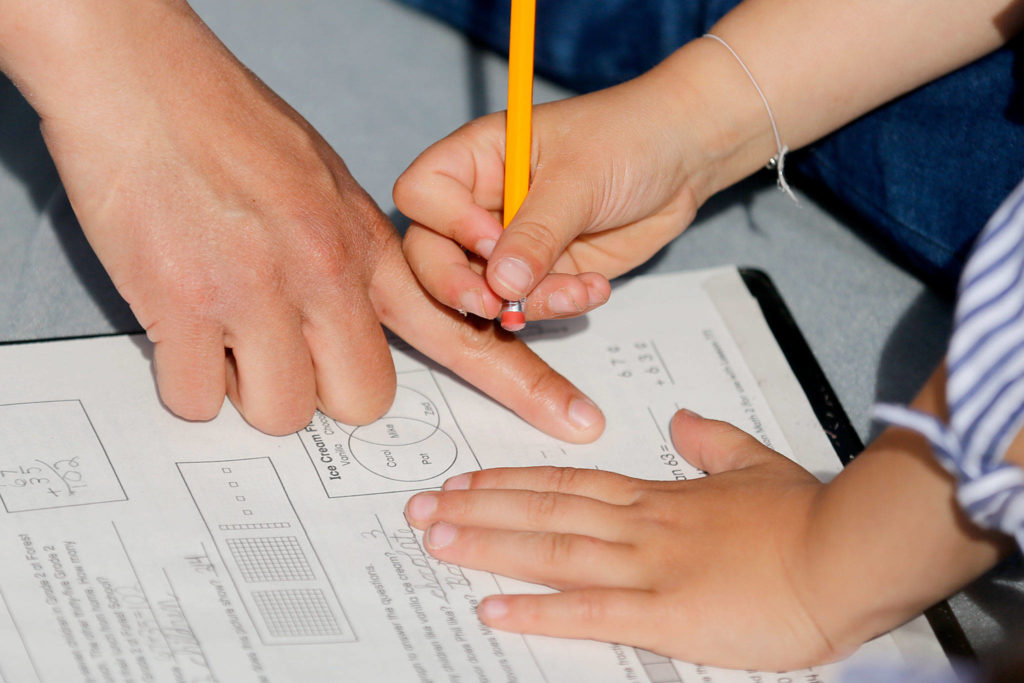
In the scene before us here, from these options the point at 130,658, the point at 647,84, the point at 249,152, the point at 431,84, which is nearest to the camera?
the point at 130,658

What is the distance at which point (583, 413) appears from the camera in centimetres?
55

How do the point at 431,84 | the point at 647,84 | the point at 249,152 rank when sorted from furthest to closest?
the point at 431,84
the point at 647,84
the point at 249,152

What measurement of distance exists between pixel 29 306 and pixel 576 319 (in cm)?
33

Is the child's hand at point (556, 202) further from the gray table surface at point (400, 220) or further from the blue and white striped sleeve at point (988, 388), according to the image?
the blue and white striped sleeve at point (988, 388)

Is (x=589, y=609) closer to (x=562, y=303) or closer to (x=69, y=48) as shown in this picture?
(x=562, y=303)

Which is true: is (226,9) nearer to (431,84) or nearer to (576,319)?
(431,84)

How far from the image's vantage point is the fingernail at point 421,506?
0.49 meters

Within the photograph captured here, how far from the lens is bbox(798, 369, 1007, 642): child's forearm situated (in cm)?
41

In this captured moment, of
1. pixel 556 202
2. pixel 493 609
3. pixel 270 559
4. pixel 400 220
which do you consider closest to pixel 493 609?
pixel 493 609

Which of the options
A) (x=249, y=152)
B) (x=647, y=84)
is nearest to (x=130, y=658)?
(x=249, y=152)

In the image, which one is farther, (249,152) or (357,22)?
(357,22)

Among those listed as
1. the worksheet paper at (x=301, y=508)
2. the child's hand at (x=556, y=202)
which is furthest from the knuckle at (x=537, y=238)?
the worksheet paper at (x=301, y=508)

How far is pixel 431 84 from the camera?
803 mm

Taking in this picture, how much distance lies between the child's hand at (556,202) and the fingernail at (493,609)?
0.15 meters
